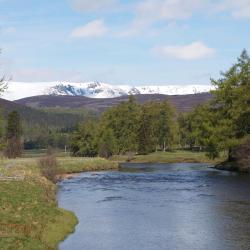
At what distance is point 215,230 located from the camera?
37000 millimetres

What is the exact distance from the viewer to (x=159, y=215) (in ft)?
142

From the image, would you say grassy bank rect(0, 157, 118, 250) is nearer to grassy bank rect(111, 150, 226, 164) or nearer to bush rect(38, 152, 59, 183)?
bush rect(38, 152, 59, 183)

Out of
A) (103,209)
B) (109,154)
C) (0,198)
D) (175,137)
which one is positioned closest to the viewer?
(0,198)

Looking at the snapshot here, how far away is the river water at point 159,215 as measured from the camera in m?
33.0

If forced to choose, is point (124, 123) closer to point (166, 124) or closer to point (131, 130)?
point (131, 130)

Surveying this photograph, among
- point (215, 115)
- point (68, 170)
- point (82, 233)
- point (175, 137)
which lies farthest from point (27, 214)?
point (175, 137)

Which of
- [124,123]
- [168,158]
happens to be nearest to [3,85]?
[168,158]

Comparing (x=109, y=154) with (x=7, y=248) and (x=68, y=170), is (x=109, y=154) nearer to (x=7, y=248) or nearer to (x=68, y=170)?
(x=68, y=170)

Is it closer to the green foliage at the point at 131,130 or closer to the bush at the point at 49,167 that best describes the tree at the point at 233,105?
the bush at the point at 49,167

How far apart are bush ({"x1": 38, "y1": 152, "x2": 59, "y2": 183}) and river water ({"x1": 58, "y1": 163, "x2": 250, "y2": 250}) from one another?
7.17 ft

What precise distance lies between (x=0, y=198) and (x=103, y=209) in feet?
34.3

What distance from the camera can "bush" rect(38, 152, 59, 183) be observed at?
71.5 meters

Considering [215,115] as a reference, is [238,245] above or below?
below

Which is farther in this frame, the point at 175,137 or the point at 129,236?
the point at 175,137
